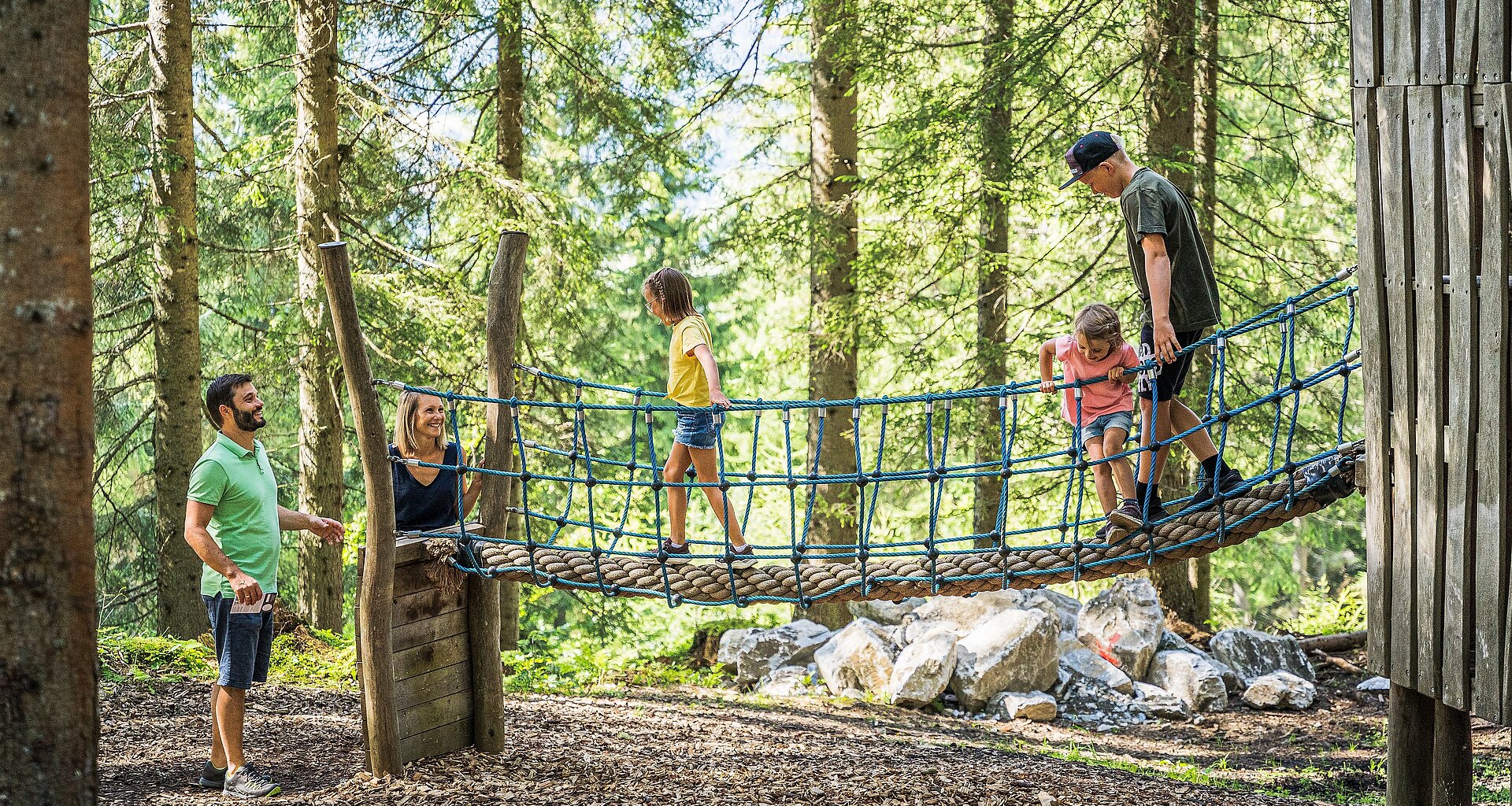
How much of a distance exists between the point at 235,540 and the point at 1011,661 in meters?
4.33

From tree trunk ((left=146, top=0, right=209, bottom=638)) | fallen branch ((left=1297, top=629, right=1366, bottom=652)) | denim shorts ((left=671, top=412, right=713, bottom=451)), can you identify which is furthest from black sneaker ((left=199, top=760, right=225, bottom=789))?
fallen branch ((left=1297, top=629, right=1366, bottom=652))

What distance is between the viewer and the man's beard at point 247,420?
12.6ft

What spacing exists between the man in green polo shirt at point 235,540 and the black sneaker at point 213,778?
16 cm

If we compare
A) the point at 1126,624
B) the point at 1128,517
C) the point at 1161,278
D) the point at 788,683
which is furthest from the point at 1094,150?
the point at 788,683

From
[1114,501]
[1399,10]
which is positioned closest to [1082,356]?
[1114,501]

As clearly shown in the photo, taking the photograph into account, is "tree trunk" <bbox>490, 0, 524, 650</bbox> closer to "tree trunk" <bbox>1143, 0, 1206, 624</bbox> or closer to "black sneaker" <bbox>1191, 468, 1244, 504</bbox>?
"tree trunk" <bbox>1143, 0, 1206, 624</bbox>

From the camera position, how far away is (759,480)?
432 centimetres

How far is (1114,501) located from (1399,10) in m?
1.80

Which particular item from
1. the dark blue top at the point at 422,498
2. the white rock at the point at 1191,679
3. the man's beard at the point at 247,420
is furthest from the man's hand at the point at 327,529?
the white rock at the point at 1191,679

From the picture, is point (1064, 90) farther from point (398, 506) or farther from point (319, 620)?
point (319, 620)

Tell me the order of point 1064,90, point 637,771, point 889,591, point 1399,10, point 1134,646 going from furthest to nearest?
point 1064,90 < point 1134,646 < point 637,771 < point 889,591 < point 1399,10

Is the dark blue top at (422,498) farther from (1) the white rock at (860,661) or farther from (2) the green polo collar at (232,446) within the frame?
(1) the white rock at (860,661)

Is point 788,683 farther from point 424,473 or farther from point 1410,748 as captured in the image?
point 1410,748

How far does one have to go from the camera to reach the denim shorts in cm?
438
